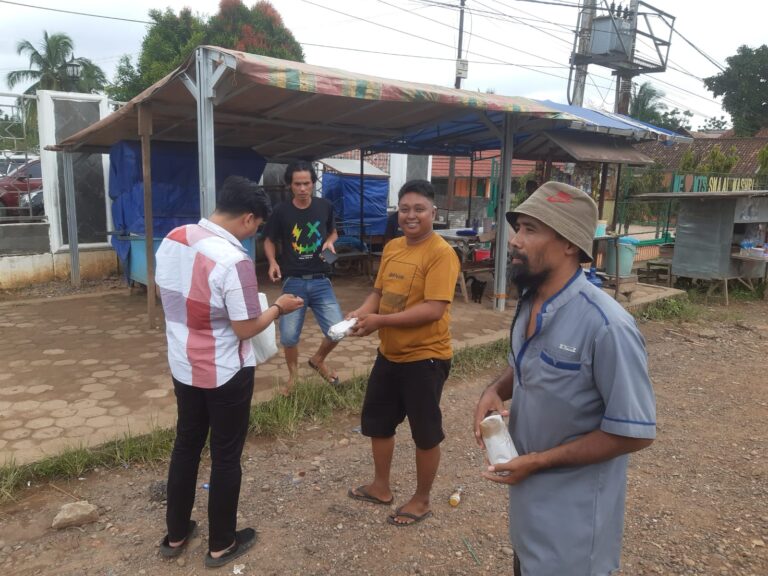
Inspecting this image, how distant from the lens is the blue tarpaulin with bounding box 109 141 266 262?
7008 mm

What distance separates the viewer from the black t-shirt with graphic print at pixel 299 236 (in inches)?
154

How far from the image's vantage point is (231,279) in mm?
2086

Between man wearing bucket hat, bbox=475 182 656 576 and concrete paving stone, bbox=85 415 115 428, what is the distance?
3034mm

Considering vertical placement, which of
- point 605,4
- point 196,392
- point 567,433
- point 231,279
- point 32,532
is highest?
point 605,4

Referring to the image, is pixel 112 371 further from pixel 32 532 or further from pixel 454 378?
pixel 454 378

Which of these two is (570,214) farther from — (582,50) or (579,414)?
(582,50)

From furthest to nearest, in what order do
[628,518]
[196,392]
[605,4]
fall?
[605,4]
[628,518]
[196,392]

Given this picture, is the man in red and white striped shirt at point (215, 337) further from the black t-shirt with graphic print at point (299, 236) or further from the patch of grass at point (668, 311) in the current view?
the patch of grass at point (668, 311)

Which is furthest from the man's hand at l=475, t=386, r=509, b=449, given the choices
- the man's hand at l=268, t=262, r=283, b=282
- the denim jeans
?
the man's hand at l=268, t=262, r=283, b=282

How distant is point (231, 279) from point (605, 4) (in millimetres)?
18653

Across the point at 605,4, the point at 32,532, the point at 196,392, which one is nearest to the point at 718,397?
the point at 196,392

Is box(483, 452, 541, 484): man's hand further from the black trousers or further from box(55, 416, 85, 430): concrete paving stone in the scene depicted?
box(55, 416, 85, 430): concrete paving stone

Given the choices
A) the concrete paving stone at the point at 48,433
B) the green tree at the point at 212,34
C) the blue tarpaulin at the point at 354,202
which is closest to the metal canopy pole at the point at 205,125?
the concrete paving stone at the point at 48,433

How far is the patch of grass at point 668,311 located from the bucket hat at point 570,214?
656 centimetres
